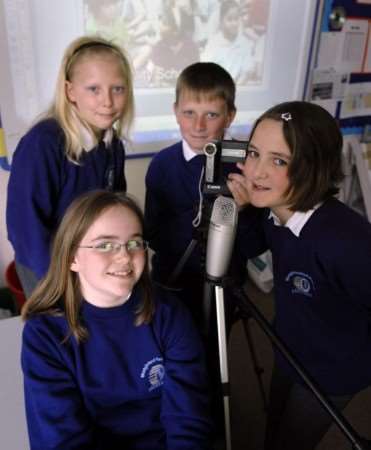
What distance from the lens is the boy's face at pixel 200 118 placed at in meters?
1.30

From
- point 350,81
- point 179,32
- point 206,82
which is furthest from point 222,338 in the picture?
point 350,81

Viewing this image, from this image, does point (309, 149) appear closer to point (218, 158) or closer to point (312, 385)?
point (218, 158)

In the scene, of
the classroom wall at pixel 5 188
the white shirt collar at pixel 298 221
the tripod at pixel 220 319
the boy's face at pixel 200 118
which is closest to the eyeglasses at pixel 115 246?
the tripod at pixel 220 319

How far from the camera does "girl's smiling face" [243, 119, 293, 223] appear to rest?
0.96 metres

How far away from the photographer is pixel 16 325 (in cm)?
126

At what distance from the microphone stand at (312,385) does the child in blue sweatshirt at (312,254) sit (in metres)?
0.18

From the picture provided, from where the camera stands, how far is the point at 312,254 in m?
0.96

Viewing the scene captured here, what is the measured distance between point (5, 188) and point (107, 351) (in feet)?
4.32

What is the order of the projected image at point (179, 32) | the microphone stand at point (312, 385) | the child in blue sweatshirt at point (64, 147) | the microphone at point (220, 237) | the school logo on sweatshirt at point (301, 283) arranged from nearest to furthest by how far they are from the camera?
1. the microphone stand at point (312, 385)
2. the microphone at point (220, 237)
3. the school logo on sweatshirt at point (301, 283)
4. the child in blue sweatshirt at point (64, 147)
5. the projected image at point (179, 32)

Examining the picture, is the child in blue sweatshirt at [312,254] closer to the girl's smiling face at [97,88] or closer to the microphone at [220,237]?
the microphone at [220,237]

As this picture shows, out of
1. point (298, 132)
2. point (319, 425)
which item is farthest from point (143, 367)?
point (298, 132)

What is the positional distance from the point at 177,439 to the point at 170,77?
5.60 feet

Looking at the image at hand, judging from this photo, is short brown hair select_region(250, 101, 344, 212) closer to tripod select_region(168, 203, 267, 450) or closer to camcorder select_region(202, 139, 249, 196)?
camcorder select_region(202, 139, 249, 196)

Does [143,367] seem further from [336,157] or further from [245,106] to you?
[245,106]
